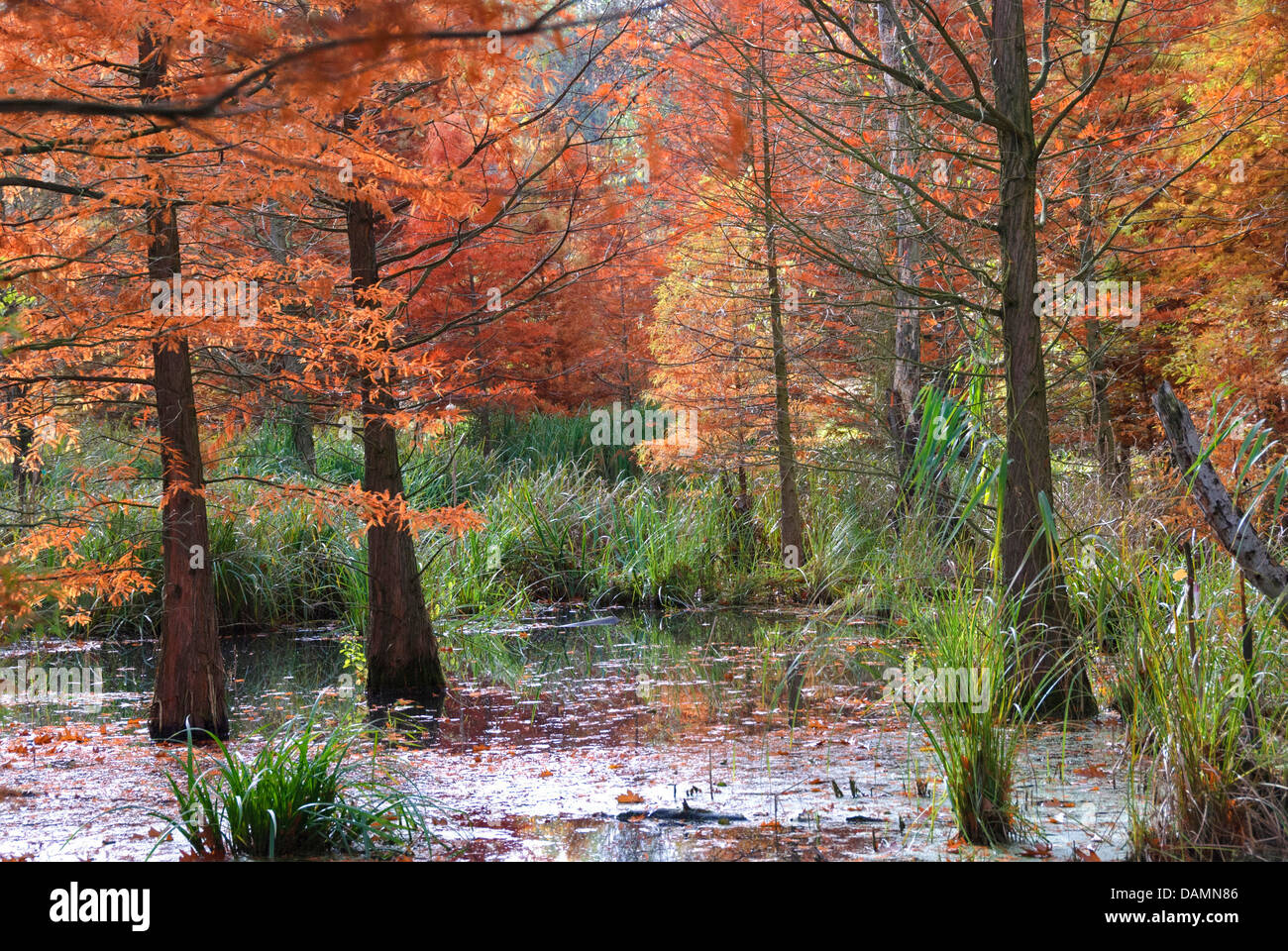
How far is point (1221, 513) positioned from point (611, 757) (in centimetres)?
300

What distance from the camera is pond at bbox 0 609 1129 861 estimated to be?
169 inches

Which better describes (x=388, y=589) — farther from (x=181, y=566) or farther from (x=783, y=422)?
(x=783, y=422)

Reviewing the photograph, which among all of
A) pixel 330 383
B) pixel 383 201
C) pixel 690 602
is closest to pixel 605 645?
pixel 690 602

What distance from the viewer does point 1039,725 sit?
570 cm

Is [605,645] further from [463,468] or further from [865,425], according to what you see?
[463,468]

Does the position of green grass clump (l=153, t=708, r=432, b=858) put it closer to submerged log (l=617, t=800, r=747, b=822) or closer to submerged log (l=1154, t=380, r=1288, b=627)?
submerged log (l=617, t=800, r=747, b=822)

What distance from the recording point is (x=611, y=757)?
577 cm
